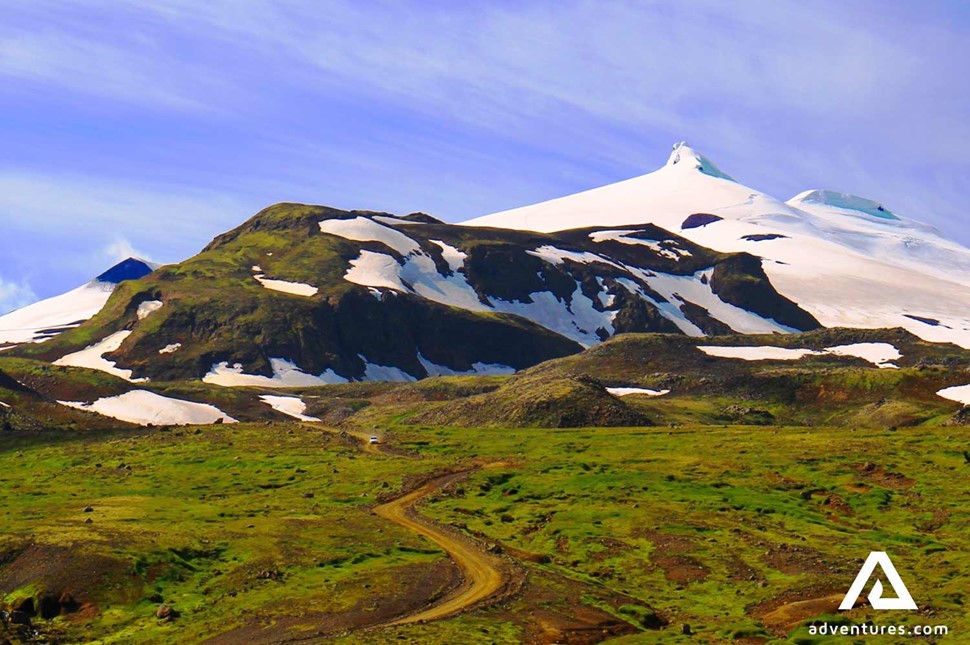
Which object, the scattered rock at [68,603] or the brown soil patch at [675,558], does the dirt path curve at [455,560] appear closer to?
the brown soil patch at [675,558]

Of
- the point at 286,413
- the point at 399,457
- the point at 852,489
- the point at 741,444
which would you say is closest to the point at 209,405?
the point at 286,413

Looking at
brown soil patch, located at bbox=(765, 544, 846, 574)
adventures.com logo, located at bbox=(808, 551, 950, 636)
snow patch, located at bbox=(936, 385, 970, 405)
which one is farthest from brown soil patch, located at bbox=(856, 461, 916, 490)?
snow patch, located at bbox=(936, 385, 970, 405)

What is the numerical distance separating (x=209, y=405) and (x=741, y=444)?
90.6 meters

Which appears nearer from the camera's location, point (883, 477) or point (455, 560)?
point (455, 560)

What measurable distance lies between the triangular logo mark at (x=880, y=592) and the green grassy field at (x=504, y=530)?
3.66 feet

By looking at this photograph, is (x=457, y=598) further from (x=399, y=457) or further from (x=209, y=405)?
(x=209, y=405)

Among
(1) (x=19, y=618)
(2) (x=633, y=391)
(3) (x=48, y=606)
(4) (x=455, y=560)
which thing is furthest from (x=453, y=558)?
(2) (x=633, y=391)

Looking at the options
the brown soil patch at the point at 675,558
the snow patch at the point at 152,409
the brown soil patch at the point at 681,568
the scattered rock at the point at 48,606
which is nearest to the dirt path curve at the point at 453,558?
the brown soil patch at the point at 681,568

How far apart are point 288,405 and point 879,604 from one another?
140 meters

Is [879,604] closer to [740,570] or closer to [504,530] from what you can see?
[740,570]

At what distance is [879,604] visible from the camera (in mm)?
62125

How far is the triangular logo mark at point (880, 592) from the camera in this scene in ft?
203

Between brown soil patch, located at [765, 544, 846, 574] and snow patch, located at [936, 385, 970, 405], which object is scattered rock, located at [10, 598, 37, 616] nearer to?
brown soil patch, located at [765, 544, 846, 574]

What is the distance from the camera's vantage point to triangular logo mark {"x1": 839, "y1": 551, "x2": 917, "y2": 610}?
61.9 metres
